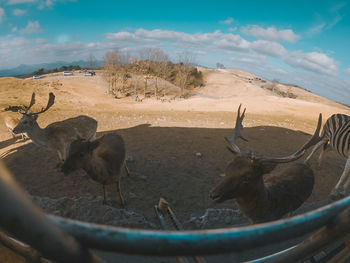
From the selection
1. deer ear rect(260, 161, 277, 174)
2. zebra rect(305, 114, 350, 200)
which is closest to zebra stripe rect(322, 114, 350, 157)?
zebra rect(305, 114, 350, 200)

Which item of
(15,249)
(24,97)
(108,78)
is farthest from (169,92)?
(15,249)

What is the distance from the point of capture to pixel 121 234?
62cm

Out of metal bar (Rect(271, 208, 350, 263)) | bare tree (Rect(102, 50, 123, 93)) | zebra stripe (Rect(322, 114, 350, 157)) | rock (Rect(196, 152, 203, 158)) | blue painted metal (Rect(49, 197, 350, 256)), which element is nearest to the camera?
blue painted metal (Rect(49, 197, 350, 256))

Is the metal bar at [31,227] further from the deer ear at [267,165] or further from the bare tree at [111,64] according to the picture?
the bare tree at [111,64]

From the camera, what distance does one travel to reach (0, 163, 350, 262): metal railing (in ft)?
1.49

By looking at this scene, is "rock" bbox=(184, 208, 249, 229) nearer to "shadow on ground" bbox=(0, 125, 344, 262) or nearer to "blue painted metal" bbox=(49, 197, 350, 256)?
"shadow on ground" bbox=(0, 125, 344, 262)

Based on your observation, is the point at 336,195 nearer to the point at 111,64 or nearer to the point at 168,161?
the point at 168,161

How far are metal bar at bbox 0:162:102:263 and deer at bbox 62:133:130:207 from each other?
3271mm

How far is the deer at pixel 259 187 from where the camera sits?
8.94 feet

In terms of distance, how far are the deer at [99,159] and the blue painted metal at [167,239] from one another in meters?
3.22

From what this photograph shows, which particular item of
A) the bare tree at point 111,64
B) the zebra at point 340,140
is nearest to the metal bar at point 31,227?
the zebra at point 340,140

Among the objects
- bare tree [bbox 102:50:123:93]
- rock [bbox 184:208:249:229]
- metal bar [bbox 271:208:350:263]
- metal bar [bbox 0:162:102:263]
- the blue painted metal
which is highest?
bare tree [bbox 102:50:123:93]

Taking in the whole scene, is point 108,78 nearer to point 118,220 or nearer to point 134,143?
point 134,143

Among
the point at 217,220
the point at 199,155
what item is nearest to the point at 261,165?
the point at 217,220
